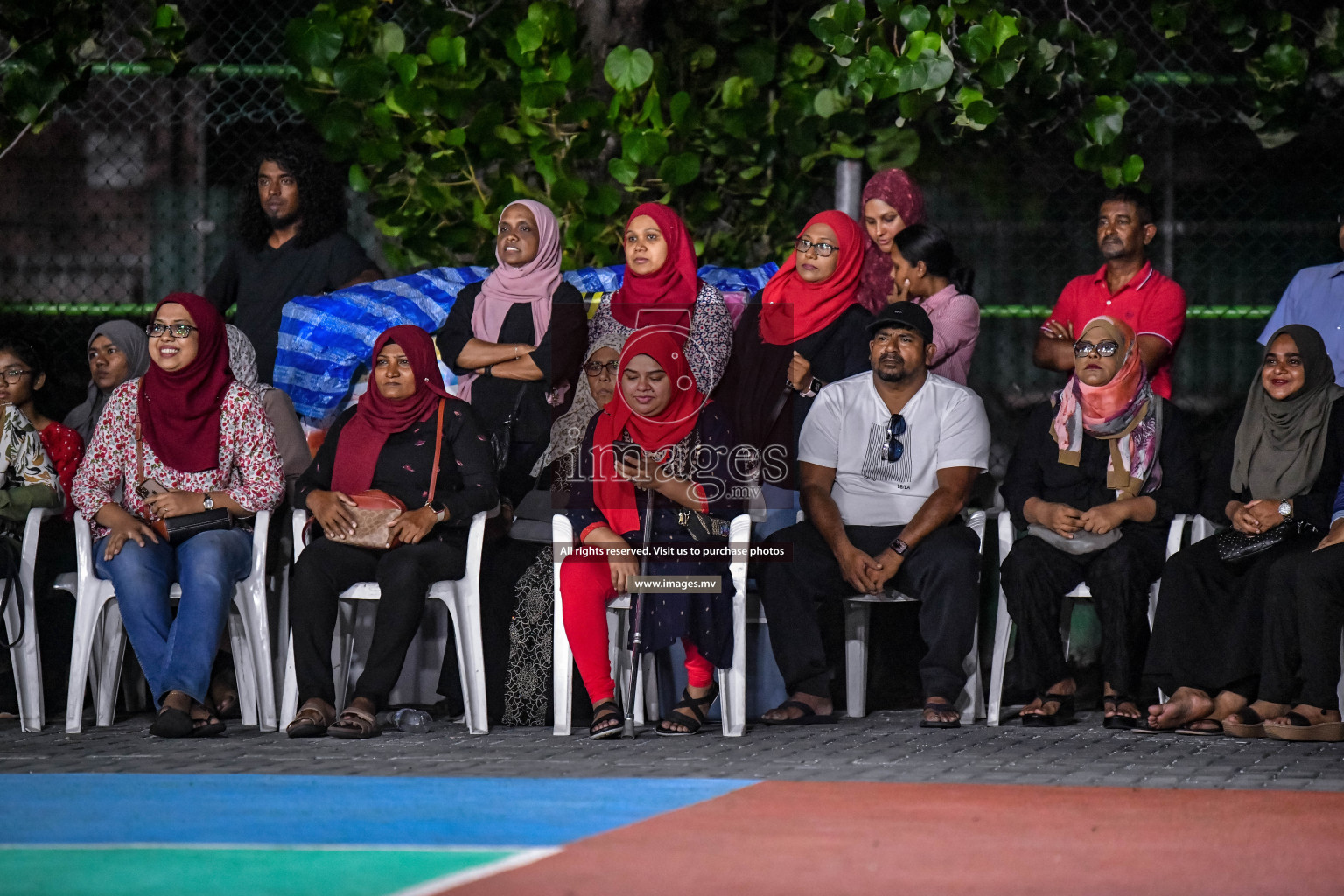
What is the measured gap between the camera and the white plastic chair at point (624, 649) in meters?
4.91

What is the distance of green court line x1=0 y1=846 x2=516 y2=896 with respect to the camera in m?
2.90

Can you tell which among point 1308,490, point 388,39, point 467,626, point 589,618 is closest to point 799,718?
point 589,618

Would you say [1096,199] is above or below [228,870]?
above

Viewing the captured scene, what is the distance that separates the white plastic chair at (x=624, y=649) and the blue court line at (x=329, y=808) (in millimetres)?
876

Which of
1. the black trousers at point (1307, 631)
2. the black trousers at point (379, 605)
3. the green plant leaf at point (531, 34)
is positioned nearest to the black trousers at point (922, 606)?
the black trousers at point (1307, 631)

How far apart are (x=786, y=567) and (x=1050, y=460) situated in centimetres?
94

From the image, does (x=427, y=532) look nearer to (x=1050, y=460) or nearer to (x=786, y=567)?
(x=786, y=567)

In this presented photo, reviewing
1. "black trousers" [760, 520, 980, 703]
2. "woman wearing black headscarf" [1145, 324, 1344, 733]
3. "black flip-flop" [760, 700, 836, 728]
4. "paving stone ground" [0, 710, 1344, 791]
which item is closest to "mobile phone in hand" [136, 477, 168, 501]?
"paving stone ground" [0, 710, 1344, 791]

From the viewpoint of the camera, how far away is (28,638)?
530 cm

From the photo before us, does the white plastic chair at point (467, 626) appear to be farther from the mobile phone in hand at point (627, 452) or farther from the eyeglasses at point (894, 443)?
the eyeglasses at point (894, 443)

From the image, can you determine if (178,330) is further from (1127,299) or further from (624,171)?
(1127,299)

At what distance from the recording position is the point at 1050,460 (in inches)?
211

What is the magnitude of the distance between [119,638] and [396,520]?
3.43 feet

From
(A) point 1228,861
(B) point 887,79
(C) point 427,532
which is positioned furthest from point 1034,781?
(B) point 887,79
